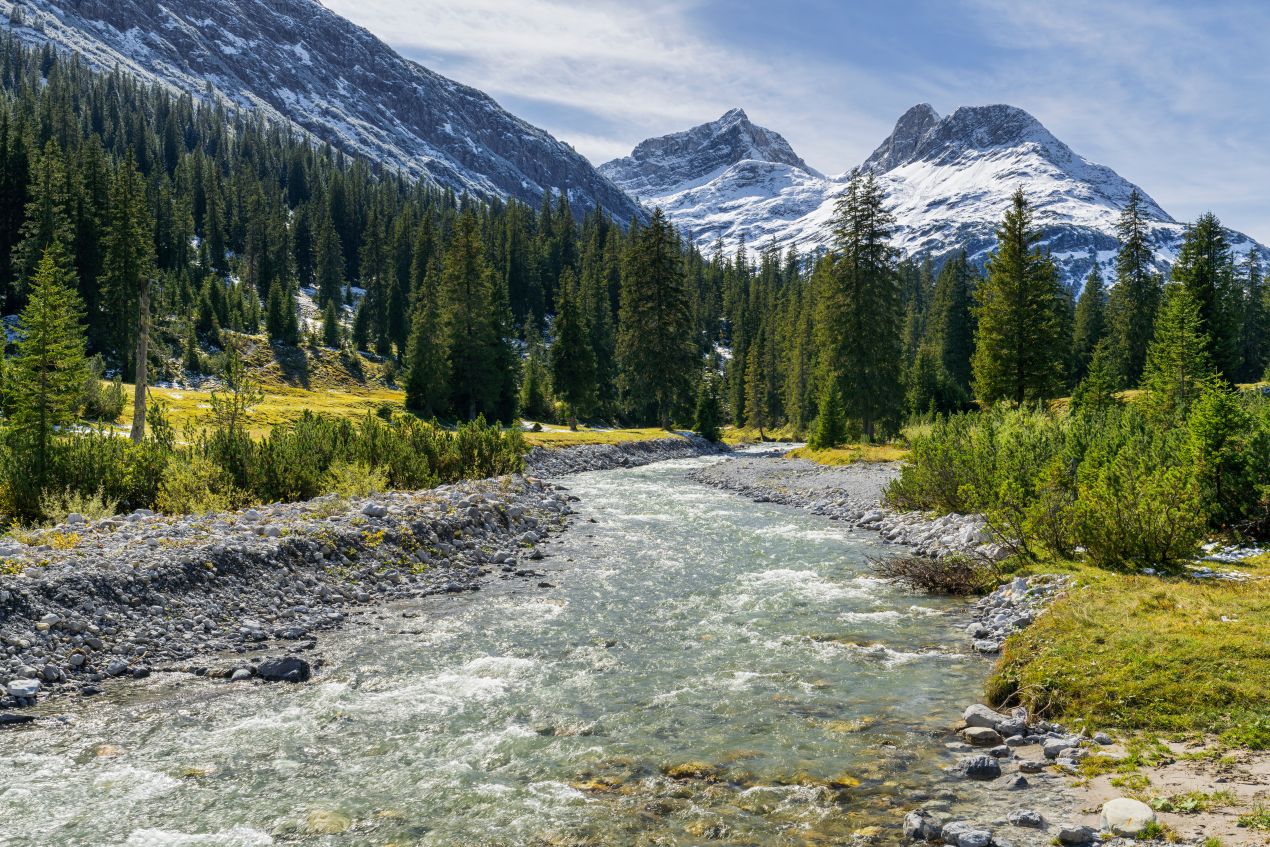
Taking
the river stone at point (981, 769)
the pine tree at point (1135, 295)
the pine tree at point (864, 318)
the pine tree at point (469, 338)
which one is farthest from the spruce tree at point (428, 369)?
the pine tree at point (1135, 295)

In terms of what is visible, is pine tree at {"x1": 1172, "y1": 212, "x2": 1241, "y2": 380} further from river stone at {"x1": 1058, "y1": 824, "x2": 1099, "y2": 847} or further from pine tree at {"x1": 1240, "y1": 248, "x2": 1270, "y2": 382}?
river stone at {"x1": 1058, "y1": 824, "x2": 1099, "y2": 847}

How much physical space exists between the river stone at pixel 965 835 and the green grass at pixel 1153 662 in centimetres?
287

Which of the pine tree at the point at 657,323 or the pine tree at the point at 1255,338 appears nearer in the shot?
the pine tree at the point at 657,323

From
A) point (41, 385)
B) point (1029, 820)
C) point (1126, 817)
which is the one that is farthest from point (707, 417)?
point (1126, 817)

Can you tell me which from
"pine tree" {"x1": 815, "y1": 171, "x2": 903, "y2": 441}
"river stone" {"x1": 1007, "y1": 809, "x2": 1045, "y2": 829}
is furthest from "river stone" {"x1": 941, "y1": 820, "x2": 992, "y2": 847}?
"pine tree" {"x1": 815, "y1": 171, "x2": 903, "y2": 441}

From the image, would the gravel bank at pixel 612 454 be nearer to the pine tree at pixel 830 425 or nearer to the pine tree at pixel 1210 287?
the pine tree at pixel 830 425

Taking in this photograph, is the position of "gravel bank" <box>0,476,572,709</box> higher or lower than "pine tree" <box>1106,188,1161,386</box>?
lower

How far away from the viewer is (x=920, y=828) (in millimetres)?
6383

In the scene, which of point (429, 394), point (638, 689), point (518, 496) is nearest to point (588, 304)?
point (429, 394)

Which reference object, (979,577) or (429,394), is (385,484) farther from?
(429,394)

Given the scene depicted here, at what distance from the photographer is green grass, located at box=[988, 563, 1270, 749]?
7.91m

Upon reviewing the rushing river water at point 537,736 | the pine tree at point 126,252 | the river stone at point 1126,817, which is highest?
the pine tree at point 126,252

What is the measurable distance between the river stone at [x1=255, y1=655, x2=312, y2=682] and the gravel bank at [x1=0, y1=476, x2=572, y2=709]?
2cm

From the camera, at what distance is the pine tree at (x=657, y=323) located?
69312 millimetres
